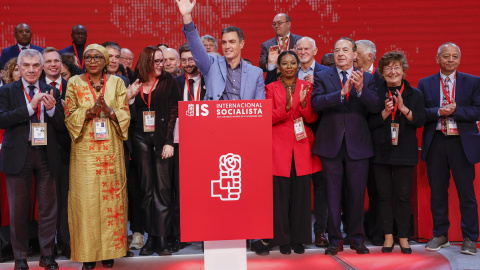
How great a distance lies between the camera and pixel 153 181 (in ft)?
12.7

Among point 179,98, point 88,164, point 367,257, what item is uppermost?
point 179,98

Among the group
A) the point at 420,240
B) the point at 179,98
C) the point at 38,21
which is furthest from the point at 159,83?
the point at 38,21

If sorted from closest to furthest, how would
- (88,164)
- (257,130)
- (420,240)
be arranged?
(257,130) < (88,164) < (420,240)

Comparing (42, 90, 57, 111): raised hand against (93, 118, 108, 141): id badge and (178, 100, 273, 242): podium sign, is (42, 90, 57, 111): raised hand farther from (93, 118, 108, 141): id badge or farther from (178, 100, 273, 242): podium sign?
(178, 100, 273, 242): podium sign

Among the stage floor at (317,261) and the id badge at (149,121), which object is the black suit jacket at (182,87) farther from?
the stage floor at (317,261)

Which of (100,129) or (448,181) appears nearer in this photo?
(100,129)

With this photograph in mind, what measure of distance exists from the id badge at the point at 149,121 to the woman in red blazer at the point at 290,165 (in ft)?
3.01

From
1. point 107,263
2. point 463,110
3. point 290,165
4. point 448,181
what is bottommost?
point 107,263

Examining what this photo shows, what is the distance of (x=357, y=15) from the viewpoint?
21.9ft

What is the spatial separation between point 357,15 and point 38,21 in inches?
170

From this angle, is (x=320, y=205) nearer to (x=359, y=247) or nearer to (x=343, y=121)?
(x=359, y=247)

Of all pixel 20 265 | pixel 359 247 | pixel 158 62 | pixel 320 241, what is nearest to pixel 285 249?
pixel 320 241

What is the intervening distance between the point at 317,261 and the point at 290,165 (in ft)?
2.40

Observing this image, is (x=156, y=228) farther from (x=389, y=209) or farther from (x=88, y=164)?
(x=389, y=209)
